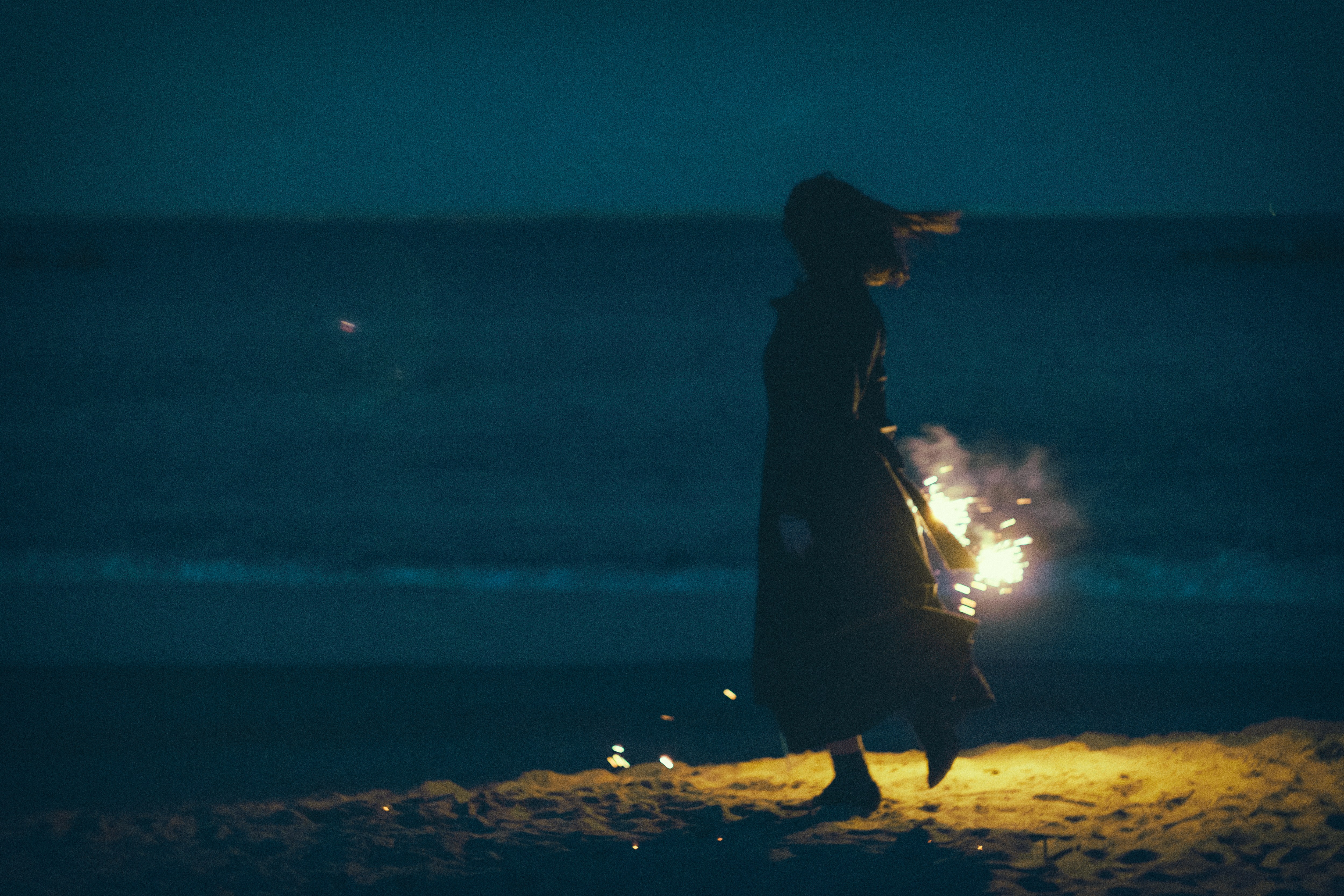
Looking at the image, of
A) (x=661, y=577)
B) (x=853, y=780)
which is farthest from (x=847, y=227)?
(x=661, y=577)

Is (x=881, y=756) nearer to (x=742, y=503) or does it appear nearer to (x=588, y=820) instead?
(x=588, y=820)

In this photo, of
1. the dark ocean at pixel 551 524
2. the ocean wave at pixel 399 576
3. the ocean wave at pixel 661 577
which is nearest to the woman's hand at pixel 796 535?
the dark ocean at pixel 551 524

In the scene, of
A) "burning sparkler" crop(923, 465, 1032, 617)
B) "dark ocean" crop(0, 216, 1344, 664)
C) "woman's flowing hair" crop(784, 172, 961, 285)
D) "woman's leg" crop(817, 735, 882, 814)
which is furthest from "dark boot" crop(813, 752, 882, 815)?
"dark ocean" crop(0, 216, 1344, 664)

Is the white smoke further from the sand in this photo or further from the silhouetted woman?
the sand

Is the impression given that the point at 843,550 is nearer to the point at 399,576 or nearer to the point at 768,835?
the point at 768,835

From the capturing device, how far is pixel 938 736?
292cm

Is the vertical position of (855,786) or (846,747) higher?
(846,747)

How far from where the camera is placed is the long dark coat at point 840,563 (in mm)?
2861

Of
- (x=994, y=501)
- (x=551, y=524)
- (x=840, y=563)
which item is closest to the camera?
(x=840, y=563)

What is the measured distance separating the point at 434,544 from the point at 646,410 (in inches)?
429

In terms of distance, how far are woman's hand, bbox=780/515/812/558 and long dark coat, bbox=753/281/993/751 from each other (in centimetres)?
4

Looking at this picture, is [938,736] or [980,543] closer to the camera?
[938,736]

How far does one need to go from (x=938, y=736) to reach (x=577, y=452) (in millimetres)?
13285

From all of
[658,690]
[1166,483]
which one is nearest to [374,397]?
[1166,483]
